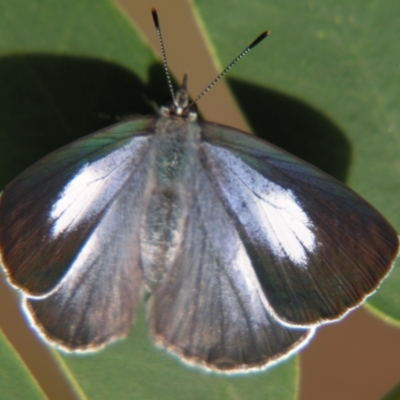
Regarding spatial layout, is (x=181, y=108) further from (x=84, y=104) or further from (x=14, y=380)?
(x=14, y=380)

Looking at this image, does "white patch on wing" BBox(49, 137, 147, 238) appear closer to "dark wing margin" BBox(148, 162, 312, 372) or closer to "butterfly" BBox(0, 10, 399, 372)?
"butterfly" BBox(0, 10, 399, 372)

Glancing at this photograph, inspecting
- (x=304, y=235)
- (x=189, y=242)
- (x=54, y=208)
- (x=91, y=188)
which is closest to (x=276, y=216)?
(x=304, y=235)

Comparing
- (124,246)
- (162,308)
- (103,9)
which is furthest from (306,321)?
(103,9)

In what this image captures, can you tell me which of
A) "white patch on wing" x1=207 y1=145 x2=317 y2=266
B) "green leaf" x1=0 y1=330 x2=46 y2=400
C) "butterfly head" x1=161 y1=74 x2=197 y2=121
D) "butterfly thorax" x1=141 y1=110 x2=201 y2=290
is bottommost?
"green leaf" x1=0 y1=330 x2=46 y2=400

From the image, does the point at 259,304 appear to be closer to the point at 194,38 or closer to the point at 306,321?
the point at 306,321

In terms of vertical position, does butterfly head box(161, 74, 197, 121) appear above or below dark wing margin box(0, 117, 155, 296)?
above

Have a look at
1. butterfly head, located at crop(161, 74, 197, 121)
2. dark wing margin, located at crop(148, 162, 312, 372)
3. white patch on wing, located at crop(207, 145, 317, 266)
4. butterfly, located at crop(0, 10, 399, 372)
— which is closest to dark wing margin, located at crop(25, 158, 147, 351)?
butterfly, located at crop(0, 10, 399, 372)
